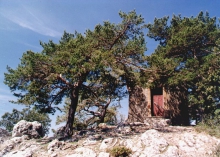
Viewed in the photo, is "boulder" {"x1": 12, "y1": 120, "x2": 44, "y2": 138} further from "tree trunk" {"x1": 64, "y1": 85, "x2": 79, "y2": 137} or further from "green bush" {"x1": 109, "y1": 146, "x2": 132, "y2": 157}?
"green bush" {"x1": 109, "y1": 146, "x2": 132, "y2": 157}

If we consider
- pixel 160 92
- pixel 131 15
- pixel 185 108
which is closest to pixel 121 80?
pixel 160 92

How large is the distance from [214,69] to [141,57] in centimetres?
876

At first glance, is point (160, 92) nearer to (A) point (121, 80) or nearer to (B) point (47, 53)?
(A) point (121, 80)

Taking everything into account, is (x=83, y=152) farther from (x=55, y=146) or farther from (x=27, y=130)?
(x=27, y=130)

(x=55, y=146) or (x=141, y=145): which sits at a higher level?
(x=141, y=145)

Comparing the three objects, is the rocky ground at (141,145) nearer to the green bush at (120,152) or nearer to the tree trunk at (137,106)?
the green bush at (120,152)

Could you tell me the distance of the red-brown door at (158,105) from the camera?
18.4 metres

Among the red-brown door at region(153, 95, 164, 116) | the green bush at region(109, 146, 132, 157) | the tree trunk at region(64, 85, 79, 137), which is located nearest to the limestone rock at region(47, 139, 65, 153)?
the tree trunk at region(64, 85, 79, 137)

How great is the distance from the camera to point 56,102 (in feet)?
53.2

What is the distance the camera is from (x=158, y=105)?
18.8 meters

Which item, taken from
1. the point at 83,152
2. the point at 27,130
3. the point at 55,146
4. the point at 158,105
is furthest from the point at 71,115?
the point at 158,105

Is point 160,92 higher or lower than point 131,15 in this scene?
lower

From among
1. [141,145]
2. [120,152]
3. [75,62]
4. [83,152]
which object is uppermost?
[75,62]

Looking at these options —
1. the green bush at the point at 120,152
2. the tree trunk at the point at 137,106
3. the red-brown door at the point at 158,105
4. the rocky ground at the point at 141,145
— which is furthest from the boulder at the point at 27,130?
the red-brown door at the point at 158,105
